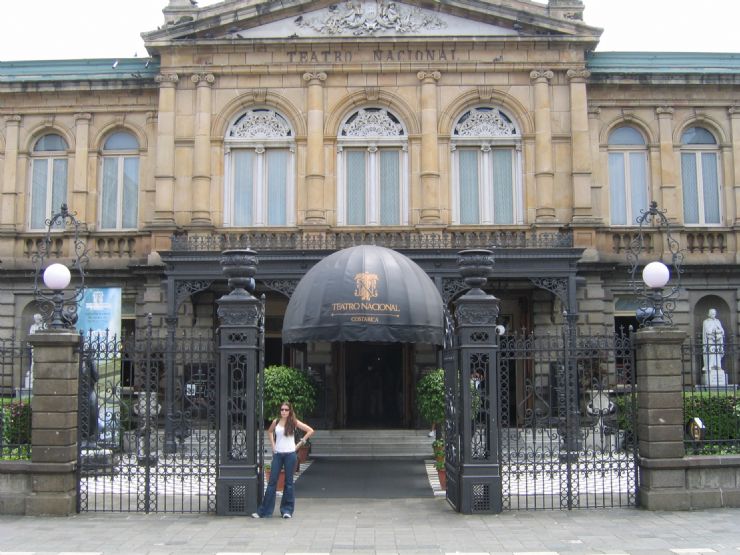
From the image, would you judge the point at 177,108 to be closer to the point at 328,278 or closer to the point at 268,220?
the point at 268,220

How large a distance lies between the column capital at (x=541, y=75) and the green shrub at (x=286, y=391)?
453 inches

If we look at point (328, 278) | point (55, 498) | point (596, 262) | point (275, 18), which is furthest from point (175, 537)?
point (275, 18)

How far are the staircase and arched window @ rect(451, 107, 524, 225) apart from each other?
6.48 meters

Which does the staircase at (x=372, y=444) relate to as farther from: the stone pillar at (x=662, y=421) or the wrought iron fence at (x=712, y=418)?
the stone pillar at (x=662, y=421)

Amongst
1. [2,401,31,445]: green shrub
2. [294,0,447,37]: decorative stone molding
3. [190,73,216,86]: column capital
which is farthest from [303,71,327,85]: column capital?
[2,401,31,445]: green shrub

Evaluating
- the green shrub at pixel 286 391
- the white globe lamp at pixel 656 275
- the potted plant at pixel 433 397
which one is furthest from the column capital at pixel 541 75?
the white globe lamp at pixel 656 275

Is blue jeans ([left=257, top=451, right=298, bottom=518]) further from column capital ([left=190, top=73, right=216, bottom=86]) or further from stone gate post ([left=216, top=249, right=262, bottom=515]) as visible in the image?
column capital ([left=190, top=73, right=216, bottom=86])

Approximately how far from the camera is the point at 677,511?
1306cm

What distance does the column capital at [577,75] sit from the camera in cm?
2450

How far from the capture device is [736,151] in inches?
1003

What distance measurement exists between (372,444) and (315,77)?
10517mm

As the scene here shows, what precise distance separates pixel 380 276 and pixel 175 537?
7.08 m

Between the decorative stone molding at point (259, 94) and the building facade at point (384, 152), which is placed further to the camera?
the decorative stone molding at point (259, 94)

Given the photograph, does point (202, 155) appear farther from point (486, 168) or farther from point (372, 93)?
point (486, 168)
